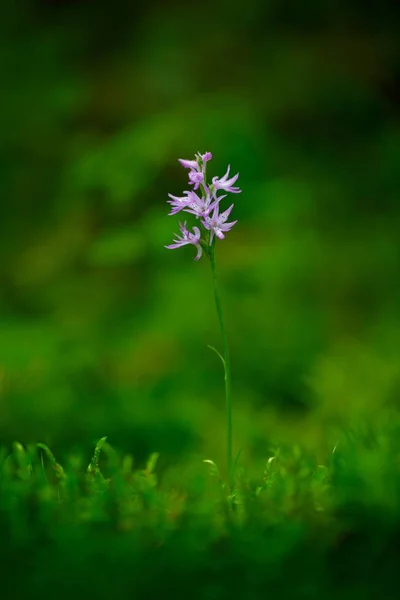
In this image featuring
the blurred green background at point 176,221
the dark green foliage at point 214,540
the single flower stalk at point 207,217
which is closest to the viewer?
the dark green foliage at point 214,540

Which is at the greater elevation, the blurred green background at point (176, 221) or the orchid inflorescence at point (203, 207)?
the blurred green background at point (176, 221)

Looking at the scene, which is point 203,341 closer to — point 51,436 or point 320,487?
point 51,436

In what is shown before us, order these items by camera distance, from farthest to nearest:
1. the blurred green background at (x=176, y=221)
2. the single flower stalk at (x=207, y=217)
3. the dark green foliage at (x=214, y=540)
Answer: the blurred green background at (x=176, y=221), the single flower stalk at (x=207, y=217), the dark green foliage at (x=214, y=540)

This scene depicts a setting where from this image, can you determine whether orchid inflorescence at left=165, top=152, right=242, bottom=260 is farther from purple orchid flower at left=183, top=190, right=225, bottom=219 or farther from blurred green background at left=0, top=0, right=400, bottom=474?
blurred green background at left=0, top=0, right=400, bottom=474

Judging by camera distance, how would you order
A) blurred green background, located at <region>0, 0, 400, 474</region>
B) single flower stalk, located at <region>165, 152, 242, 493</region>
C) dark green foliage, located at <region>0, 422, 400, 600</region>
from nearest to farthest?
dark green foliage, located at <region>0, 422, 400, 600</region>
single flower stalk, located at <region>165, 152, 242, 493</region>
blurred green background, located at <region>0, 0, 400, 474</region>

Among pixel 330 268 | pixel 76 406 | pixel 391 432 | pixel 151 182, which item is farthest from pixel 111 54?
pixel 391 432

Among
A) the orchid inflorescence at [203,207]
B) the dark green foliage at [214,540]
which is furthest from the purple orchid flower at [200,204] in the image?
the dark green foliage at [214,540]

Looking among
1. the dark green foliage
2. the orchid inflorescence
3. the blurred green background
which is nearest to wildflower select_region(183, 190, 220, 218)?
the orchid inflorescence

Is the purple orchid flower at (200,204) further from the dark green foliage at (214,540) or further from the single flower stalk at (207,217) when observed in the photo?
the dark green foliage at (214,540)
